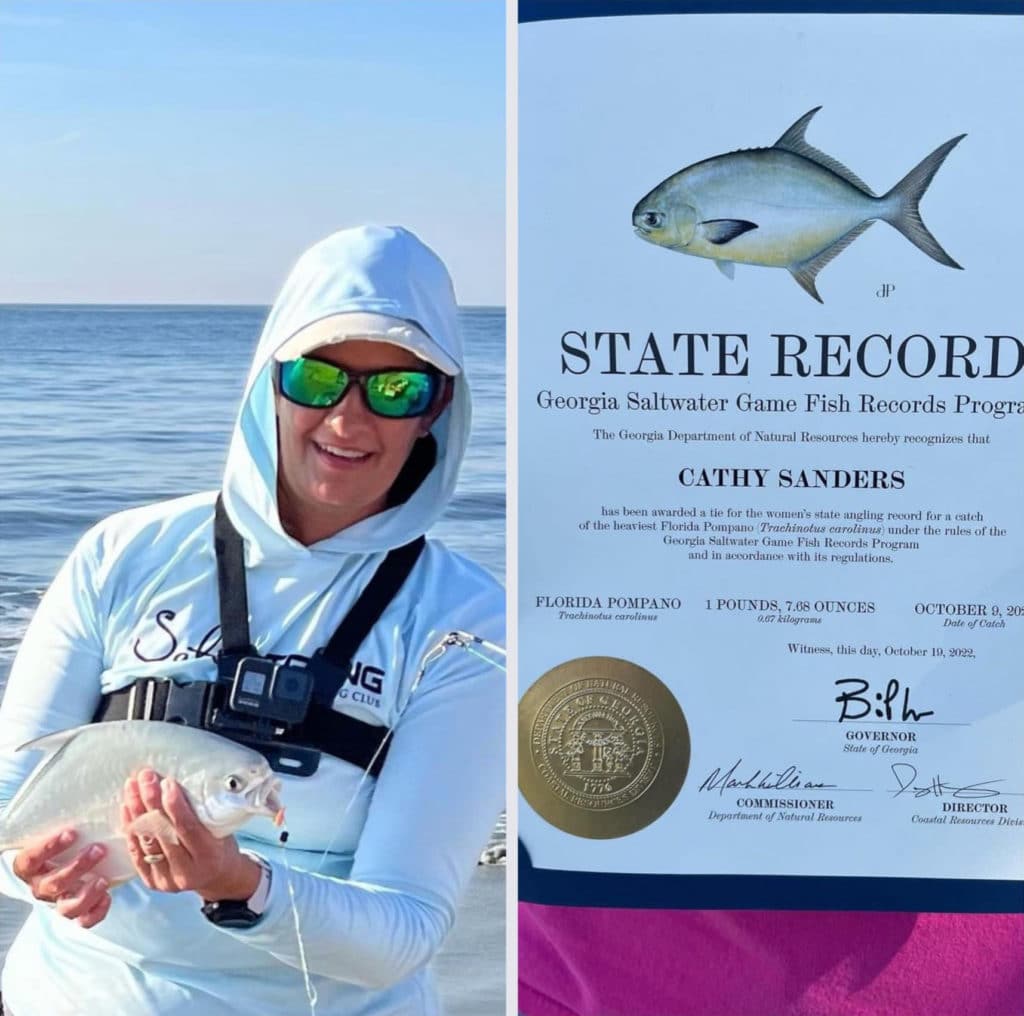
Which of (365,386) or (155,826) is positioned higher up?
(365,386)

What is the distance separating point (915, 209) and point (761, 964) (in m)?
1.11

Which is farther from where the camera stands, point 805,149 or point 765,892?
point 765,892

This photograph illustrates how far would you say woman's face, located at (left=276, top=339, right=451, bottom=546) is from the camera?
6.56 feet

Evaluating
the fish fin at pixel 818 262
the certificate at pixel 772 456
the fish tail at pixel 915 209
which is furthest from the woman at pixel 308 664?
the fish tail at pixel 915 209

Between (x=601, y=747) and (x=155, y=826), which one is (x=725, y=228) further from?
(x=155, y=826)

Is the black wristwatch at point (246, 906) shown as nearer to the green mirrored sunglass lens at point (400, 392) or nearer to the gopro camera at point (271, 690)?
the gopro camera at point (271, 690)

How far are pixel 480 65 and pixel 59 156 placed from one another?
63 cm

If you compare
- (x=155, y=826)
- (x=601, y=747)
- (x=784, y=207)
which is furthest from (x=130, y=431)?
(x=784, y=207)

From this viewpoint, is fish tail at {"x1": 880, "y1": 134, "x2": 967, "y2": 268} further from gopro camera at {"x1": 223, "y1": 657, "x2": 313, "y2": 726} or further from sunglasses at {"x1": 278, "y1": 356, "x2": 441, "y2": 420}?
gopro camera at {"x1": 223, "y1": 657, "x2": 313, "y2": 726}

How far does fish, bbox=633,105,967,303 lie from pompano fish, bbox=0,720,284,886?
93 centimetres

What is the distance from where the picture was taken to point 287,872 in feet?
6.55

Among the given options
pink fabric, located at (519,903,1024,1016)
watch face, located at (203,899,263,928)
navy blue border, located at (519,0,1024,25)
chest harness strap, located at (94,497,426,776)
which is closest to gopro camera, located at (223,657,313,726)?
chest harness strap, located at (94,497,426,776)

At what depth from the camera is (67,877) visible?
1.99 metres

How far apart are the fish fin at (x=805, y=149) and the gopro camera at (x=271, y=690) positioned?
979 millimetres
